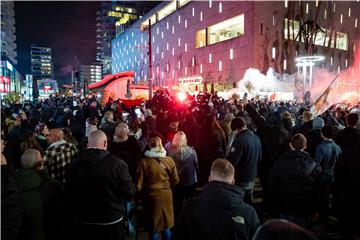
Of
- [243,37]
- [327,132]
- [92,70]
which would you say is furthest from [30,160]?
[92,70]

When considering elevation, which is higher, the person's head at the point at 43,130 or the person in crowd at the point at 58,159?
the person's head at the point at 43,130

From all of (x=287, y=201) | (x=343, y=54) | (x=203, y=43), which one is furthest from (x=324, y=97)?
(x=343, y=54)

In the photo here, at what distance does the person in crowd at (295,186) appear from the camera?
4250 mm

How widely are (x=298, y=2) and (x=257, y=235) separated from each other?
4721 centimetres

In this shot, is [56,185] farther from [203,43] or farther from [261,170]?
[203,43]

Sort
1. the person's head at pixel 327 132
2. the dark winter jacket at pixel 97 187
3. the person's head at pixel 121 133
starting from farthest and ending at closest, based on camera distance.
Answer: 1. the person's head at pixel 121 133
2. the person's head at pixel 327 132
3. the dark winter jacket at pixel 97 187

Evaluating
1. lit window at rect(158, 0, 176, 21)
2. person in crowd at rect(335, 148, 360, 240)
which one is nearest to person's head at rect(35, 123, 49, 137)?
person in crowd at rect(335, 148, 360, 240)

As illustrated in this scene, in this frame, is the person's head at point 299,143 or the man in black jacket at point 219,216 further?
the person's head at point 299,143

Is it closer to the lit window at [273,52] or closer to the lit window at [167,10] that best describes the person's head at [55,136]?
the lit window at [273,52]

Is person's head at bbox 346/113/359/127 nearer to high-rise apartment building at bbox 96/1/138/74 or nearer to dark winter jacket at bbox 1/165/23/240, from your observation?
dark winter jacket at bbox 1/165/23/240

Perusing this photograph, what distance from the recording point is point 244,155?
223 inches

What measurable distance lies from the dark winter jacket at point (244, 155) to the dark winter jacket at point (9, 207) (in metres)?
3.64

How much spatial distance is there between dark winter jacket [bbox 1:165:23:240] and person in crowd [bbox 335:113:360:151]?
5.90 metres

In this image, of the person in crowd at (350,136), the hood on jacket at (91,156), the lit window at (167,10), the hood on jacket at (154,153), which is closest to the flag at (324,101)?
the person in crowd at (350,136)
